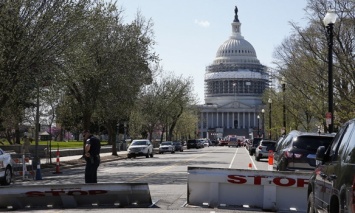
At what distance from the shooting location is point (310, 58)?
1581 inches


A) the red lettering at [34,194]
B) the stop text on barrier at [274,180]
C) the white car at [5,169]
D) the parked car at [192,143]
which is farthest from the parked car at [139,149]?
the parked car at [192,143]

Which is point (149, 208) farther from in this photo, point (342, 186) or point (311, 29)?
point (311, 29)

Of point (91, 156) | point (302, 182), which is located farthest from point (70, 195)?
point (302, 182)

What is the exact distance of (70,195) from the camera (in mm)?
15688

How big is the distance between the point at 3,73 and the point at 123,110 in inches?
813

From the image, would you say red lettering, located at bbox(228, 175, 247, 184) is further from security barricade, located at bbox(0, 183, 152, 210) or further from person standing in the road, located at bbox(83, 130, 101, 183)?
person standing in the road, located at bbox(83, 130, 101, 183)

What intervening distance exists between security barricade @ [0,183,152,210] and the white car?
27.4ft

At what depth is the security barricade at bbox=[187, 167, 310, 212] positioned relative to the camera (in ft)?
51.8

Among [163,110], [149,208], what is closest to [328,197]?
[149,208]

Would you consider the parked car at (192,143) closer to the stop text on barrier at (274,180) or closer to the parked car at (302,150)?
the parked car at (302,150)

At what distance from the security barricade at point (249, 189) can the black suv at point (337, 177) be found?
4397mm

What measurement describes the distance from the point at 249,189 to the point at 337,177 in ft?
24.0

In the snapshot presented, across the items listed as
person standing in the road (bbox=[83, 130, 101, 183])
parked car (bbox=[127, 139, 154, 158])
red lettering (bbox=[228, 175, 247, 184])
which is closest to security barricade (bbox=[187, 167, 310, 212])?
red lettering (bbox=[228, 175, 247, 184])

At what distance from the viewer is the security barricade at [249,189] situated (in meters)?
15.8
